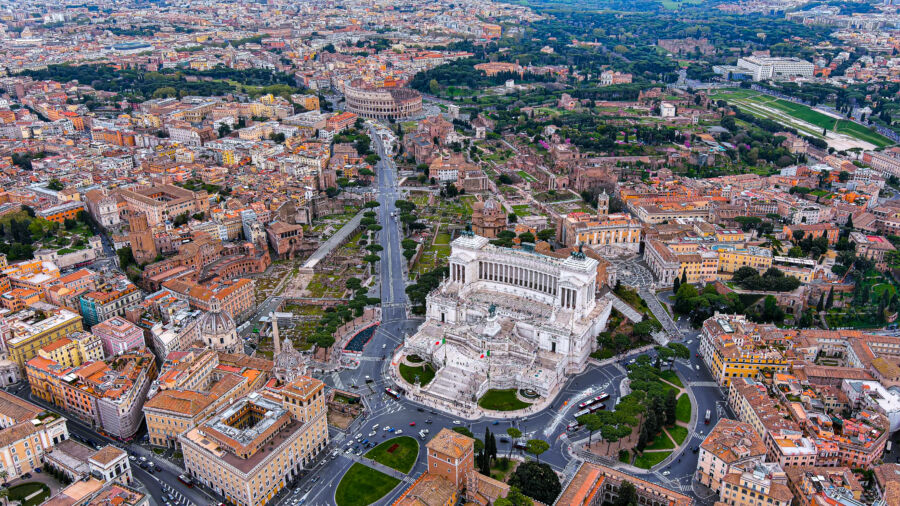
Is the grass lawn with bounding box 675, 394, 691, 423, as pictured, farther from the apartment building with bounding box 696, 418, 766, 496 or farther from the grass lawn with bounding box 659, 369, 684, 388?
the apartment building with bounding box 696, 418, 766, 496

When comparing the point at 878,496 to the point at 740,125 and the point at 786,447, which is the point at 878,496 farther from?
the point at 740,125

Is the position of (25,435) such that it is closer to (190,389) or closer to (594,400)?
(190,389)

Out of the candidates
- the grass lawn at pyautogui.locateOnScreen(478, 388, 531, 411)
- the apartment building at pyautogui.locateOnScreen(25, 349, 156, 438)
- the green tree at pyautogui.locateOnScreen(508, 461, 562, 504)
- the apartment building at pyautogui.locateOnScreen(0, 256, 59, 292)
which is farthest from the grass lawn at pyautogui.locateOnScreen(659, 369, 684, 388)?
the apartment building at pyautogui.locateOnScreen(0, 256, 59, 292)

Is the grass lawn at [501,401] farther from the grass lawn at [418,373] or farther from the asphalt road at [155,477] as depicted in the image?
the asphalt road at [155,477]

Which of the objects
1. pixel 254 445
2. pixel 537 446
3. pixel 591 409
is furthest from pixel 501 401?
pixel 254 445

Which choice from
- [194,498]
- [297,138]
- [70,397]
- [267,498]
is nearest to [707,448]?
[267,498]

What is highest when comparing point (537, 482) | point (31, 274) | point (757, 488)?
point (31, 274)
